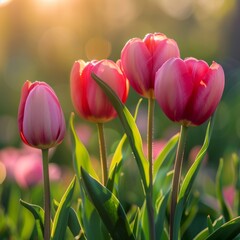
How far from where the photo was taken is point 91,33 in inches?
261

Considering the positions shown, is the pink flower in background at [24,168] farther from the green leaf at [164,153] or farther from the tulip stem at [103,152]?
the tulip stem at [103,152]

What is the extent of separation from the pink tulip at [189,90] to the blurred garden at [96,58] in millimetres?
164

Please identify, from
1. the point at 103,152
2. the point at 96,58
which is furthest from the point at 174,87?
the point at 96,58

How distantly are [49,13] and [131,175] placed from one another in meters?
5.13

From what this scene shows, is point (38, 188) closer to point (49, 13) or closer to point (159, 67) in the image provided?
point (159, 67)

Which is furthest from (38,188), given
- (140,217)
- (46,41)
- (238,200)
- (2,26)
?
(2,26)

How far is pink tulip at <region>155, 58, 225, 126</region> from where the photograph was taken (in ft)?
2.48

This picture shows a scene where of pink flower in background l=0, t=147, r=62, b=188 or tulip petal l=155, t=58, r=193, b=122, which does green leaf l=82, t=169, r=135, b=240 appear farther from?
pink flower in background l=0, t=147, r=62, b=188

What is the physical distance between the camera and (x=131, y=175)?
1825 mm

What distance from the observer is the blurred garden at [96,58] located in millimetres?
1789

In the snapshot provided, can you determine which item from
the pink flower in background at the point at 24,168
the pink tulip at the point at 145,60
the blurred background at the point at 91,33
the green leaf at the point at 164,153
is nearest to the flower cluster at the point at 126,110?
the pink tulip at the point at 145,60

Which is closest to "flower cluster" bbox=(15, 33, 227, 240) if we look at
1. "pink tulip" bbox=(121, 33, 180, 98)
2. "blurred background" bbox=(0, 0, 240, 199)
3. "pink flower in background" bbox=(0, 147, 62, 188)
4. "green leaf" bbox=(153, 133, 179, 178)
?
"pink tulip" bbox=(121, 33, 180, 98)

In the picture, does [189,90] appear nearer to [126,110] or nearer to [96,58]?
[126,110]

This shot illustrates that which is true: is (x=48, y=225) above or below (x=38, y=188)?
above
